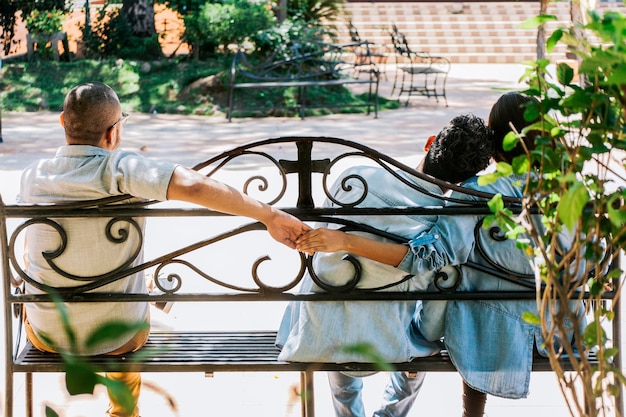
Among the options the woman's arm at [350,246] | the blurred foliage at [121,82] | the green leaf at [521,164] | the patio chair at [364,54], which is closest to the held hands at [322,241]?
the woman's arm at [350,246]

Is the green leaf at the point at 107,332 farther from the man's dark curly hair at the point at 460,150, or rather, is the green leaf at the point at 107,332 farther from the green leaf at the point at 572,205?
the man's dark curly hair at the point at 460,150

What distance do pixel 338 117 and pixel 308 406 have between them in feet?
32.4

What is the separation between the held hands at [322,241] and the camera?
240 centimetres

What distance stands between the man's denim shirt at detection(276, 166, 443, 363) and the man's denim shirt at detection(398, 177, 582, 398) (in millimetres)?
99

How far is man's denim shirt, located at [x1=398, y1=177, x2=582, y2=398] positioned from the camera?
2488 mm

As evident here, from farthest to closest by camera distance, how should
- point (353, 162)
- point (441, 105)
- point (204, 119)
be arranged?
point (441, 105)
point (204, 119)
point (353, 162)

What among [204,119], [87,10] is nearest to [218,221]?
[204,119]

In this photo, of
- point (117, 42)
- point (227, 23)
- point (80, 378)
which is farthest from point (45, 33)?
point (80, 378)

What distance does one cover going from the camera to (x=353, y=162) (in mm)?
8648

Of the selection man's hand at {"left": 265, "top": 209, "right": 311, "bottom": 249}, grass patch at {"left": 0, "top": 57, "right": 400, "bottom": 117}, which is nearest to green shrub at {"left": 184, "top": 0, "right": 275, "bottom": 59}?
grass patch at {"left": 0, "top": 57, "right": 400, "bottom": 117}

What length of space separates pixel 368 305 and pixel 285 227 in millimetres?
359

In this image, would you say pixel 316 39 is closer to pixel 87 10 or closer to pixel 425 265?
pixel 87 10

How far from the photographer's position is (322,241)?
2.40 metres

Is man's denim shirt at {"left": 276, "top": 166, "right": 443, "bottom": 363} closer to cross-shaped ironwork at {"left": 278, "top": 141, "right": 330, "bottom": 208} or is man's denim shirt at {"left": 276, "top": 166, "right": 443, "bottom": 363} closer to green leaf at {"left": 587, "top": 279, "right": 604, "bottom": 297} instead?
cross-shaped ironwork at {"left": 278, "top": 141, "right": 330, "bottom": 208}
